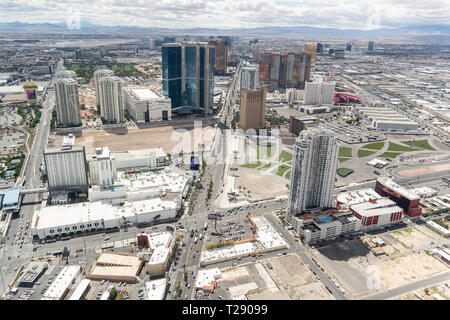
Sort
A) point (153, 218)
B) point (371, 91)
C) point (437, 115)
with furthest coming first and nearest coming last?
point (371, 91)
point (437, 115)
point (153, 218)

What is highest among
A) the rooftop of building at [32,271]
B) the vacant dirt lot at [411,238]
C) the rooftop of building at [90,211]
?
the rooftop of building at [90,211]

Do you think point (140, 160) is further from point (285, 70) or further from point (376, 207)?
point (285, 70)

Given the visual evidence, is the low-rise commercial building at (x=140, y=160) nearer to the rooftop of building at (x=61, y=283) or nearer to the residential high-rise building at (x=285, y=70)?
the rooftop of building at (x=61, y=283)

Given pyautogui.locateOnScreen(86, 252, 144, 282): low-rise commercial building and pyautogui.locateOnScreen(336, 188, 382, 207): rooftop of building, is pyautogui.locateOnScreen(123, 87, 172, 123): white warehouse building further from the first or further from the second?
A: pyautogui.locateOnScreen(86, 252, 144, 282): low-rise commercial building

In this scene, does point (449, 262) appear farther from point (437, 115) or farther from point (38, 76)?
point (38, 76)

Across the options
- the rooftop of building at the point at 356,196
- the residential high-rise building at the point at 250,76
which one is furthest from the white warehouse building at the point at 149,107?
the rooftop of building at the point at 356,196

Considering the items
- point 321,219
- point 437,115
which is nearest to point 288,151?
point 321,219
